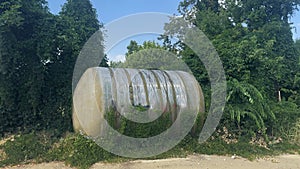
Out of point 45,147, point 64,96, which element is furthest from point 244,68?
point 45,147

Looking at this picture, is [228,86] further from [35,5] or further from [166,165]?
[35,5]

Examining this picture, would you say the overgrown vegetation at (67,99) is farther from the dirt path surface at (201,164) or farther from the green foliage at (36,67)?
the dirt path surface at (201,164)

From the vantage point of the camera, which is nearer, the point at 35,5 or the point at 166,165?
the point at 166,165

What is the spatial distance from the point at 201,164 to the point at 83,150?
2.20m

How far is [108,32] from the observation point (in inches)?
316

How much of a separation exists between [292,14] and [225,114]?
8.30m

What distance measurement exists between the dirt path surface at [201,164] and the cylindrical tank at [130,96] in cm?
95

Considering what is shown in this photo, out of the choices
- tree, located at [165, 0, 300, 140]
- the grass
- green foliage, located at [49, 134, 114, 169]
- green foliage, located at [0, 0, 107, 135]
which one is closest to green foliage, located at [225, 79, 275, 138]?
tree, located at [165, 0, 300, 140]

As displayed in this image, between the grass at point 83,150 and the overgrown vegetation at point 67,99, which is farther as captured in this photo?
the overgrown vegetation at point 67,99

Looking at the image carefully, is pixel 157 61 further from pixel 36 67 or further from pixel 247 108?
pixel 36 67

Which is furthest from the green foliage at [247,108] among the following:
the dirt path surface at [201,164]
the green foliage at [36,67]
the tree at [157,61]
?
the green foliage at [36,67]

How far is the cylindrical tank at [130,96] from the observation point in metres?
5.27

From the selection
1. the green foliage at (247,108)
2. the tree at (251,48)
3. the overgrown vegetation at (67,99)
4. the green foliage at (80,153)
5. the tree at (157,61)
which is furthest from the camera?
the tree at (157,61)

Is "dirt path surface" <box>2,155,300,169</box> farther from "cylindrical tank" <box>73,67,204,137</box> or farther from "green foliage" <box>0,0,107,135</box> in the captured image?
Answer: "green foliage" <box>0,0,107,135</box>
